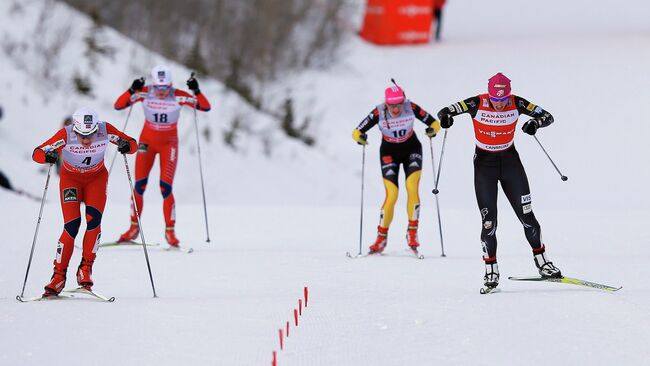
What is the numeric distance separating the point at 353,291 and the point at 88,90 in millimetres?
15341

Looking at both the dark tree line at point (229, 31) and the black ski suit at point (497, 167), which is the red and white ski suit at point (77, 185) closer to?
the black ski suit at point (497, 167)

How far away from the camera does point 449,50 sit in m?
31.1

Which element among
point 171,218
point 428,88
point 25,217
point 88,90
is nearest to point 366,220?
point 171,218

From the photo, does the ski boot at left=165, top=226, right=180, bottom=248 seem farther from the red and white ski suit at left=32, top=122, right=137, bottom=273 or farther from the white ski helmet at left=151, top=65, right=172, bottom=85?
the red and white ski suit at left=32, top=122, right=137, bottom=273

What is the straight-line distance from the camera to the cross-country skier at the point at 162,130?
12531 millimetres

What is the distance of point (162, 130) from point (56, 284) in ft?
12.5

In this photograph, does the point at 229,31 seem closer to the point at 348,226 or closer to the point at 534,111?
the point at 348,226

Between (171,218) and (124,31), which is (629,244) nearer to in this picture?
(171,218)

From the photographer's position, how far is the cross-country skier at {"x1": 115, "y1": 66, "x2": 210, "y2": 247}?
12.5 meters

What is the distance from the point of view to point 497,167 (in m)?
9.45

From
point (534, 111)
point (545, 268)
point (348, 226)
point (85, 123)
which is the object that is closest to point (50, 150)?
point (85, 123)

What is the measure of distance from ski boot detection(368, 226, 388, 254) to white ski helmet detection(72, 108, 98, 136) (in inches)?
166

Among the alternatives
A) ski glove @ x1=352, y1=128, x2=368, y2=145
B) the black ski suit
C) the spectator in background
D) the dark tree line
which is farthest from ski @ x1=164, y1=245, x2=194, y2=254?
the spectator in background

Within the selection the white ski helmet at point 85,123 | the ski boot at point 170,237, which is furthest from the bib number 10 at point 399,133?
the white ski helmet at point 85,123
